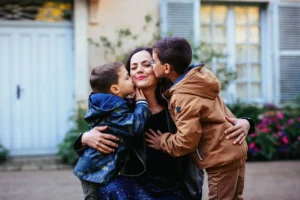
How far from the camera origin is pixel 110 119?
247cm

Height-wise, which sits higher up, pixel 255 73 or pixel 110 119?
pixel 255 73

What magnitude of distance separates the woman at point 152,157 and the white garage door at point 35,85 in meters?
4.92

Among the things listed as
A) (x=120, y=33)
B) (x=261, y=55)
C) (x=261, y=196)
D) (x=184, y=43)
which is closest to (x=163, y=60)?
(x=184, y=43)

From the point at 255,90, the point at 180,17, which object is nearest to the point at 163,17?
the point at 180,17

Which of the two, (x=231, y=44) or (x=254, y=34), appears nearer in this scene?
(x=231, y=44)

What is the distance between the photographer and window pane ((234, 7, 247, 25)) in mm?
8055

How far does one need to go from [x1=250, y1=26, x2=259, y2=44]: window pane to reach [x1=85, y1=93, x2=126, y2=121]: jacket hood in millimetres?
6130

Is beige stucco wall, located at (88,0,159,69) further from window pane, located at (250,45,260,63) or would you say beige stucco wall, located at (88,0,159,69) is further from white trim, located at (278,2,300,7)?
white trim, located at (278,2,300,7)

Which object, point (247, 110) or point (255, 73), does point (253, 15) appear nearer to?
point (255, 73)

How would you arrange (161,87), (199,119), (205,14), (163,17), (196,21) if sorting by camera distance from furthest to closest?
(205,14)
(196,21)
(163,17)
(161,87)
(199,119)

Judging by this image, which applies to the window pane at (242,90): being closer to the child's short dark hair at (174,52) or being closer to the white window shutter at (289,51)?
the white window shutter at (289,51)

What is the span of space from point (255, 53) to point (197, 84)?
6.07m

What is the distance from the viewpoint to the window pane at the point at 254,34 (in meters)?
8.18

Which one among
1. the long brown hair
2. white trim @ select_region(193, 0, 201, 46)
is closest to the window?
white trim @ select_region(193, 0, 201, 46)
